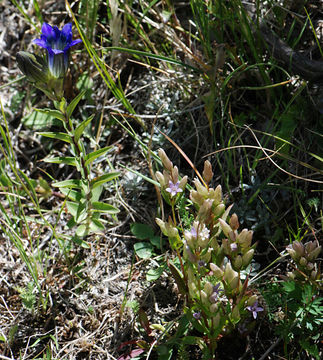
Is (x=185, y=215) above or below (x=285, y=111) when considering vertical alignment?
below

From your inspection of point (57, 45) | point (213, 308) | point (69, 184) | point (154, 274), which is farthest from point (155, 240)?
point (57, 45)

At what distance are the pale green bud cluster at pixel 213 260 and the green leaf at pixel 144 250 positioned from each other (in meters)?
0.43

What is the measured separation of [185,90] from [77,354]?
1.45 m

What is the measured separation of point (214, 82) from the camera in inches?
91.3

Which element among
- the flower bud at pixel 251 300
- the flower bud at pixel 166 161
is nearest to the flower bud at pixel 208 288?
the flower bud at pixel 251 300

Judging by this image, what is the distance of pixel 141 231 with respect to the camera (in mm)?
2371

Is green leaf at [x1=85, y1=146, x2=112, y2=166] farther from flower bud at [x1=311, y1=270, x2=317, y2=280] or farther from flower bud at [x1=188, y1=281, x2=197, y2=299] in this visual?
flower bud at [x1=311, y1=270, x2=317, y2=280]

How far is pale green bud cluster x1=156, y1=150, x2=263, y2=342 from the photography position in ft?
5.62

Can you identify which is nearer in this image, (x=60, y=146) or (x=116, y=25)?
(x=116, y=25)

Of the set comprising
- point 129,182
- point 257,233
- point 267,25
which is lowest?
point 257,233

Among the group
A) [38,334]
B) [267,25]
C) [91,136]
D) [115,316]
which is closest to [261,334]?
[115,316]

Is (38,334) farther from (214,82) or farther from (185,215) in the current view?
(214,82)

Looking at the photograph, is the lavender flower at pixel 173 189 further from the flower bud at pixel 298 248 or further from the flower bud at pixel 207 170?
the flower bud at pixel 298 248

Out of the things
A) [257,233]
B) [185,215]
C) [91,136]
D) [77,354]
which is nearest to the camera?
[185,215]
